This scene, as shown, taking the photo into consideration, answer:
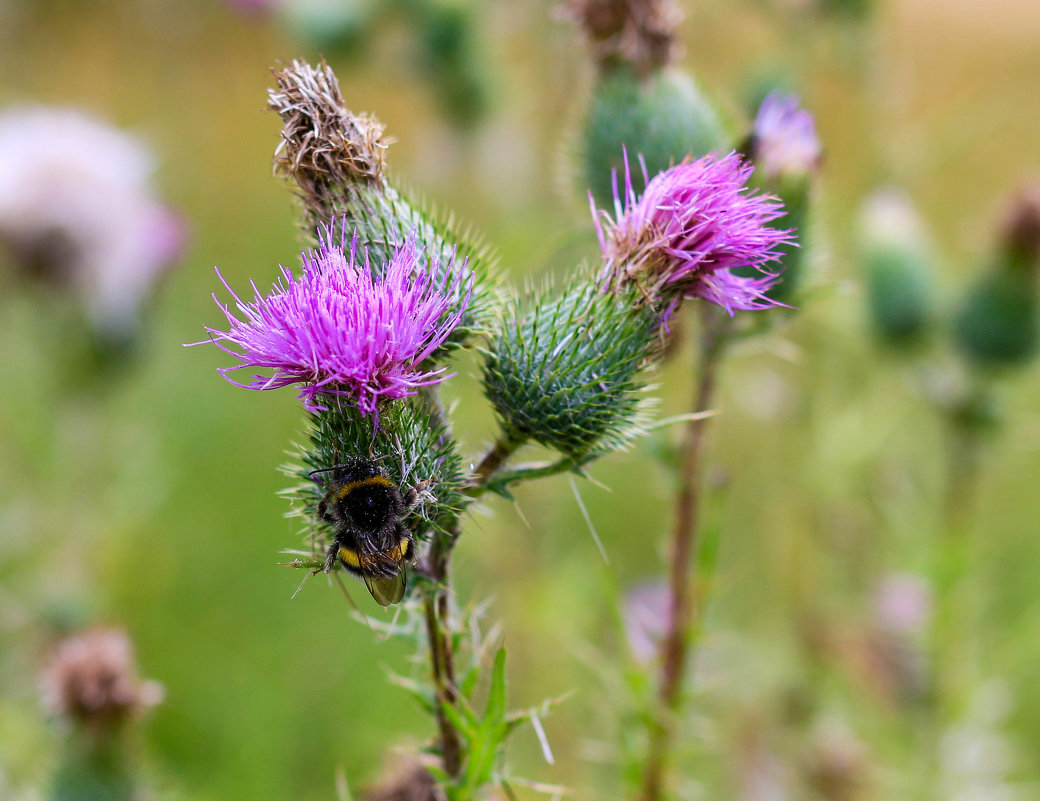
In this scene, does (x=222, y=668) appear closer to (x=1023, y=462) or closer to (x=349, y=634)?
(x=349, y=634)

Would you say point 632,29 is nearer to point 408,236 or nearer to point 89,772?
point 408,236

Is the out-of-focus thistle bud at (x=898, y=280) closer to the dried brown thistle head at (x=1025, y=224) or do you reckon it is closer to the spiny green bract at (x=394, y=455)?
the dried brown thistle head at (x=1025, y=224)

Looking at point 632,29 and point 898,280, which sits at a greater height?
point 898,280

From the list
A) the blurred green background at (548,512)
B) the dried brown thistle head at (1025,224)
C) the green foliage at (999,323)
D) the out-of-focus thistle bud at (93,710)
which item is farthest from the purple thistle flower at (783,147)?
the out-of-focus thistle bud at (93,710)

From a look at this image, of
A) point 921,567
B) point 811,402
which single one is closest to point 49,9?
point 811,402

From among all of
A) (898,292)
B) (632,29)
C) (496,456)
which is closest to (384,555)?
(496,456)

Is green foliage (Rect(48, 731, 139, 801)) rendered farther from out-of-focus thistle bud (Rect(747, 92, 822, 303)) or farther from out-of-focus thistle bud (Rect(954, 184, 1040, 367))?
out-of-focus thistle bud (Rect(954, 184, 1040, 367))
